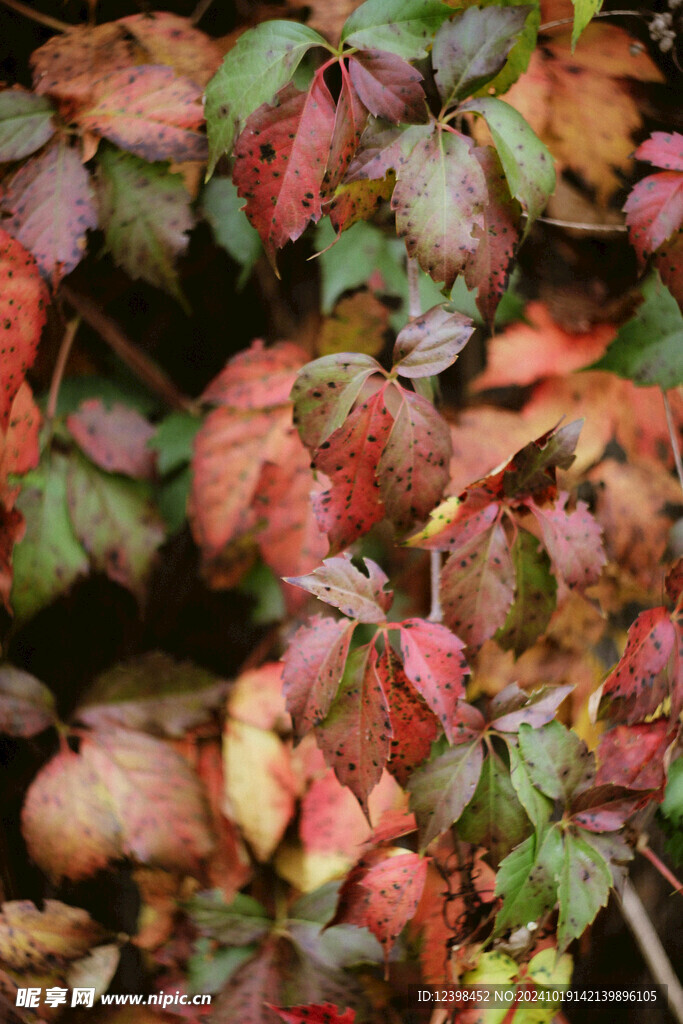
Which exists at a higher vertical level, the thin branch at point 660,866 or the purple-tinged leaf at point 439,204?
the purple-tinged leaf at point 439,204

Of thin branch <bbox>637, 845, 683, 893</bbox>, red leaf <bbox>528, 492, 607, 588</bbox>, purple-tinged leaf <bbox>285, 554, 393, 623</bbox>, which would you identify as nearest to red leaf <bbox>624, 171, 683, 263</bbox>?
red leaf <bbox>528, 492, 607, 588</bbox>

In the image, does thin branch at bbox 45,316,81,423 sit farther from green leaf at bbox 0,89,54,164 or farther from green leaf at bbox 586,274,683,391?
green leaf at bbox 586,274,683,391

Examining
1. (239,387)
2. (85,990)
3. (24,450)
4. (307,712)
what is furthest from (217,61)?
(85,990)

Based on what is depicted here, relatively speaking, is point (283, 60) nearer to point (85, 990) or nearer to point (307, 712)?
point (307, 712)

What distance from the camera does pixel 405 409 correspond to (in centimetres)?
48

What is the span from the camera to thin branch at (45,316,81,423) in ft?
2.01

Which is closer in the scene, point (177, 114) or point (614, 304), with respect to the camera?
point (177, 114)

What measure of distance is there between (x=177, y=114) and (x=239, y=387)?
22 cm

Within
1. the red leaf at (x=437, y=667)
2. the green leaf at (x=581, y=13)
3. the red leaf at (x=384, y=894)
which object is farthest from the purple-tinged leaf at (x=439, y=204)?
the red leaf at (x=384, y=894)

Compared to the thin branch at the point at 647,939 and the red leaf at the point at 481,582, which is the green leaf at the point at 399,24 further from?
the thin branch at the point at 647,939

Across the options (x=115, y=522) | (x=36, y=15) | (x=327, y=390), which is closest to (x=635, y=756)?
(x=327, y=390)

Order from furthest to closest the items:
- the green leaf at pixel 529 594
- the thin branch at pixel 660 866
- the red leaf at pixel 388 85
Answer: the thin branch at pixel 660 866
the green leaf at pixel 529 594
the red leaf at pixel 388 85

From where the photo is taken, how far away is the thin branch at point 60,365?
2.01 feet

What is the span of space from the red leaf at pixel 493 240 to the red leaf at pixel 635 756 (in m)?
0.38
